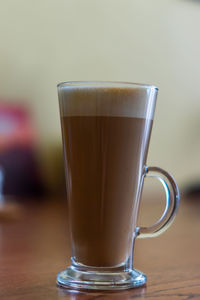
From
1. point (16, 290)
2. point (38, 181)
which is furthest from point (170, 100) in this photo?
point (16, 290)

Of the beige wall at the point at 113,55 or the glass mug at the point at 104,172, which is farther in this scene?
the beige wall at the point at 113,55

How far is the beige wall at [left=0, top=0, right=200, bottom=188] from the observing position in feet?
6.86

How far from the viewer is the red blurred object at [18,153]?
2059 mm

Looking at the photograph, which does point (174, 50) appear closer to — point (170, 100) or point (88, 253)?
point (170, 100)

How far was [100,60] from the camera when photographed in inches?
90.8

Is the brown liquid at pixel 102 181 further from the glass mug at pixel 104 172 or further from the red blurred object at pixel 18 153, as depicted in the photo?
the red blurred object at pixel 18 153

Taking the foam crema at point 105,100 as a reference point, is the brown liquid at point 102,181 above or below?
below

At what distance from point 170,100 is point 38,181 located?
0.90 meters

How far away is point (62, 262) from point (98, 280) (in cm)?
16

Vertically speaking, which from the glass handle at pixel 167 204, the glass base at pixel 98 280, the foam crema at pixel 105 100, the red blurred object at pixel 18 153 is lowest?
the red blurred object at pixel 18 153

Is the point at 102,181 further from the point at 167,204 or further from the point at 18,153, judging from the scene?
the point at 18,153

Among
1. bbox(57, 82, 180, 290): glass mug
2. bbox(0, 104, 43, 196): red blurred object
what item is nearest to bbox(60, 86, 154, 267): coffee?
bbox(57, 82, 180, 290): glass mug

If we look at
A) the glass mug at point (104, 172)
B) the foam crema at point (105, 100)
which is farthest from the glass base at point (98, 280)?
the foam crema at point (105, 100)

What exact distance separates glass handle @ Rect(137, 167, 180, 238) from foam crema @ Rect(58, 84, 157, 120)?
0.07 meters
